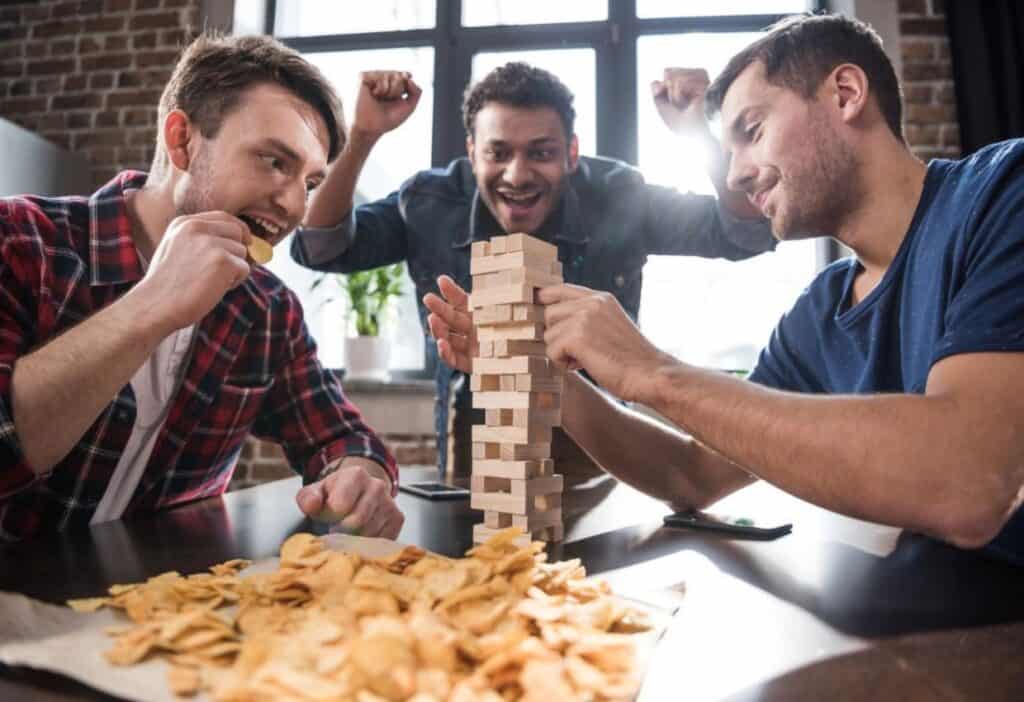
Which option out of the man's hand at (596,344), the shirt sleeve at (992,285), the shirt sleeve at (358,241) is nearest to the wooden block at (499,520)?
the man's hand at (596,344)

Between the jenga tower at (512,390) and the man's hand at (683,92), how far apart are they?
0.91 m

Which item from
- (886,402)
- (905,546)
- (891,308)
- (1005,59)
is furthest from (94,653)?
(1005,59)

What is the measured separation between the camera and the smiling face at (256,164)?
1.41m

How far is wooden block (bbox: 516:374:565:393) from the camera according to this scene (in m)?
0.94

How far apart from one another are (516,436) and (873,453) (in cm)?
41

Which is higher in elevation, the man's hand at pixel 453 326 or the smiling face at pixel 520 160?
the smiling face at pixel 520 160

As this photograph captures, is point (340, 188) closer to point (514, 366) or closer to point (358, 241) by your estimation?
A: point (358, 241)

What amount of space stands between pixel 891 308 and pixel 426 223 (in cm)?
155

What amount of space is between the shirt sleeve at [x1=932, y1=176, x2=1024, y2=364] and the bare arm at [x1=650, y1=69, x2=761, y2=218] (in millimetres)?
784

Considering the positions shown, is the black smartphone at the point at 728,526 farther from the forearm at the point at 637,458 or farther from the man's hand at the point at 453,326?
the man's hand at the point at 453,326

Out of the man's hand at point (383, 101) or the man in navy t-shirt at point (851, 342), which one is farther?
the man's hand at point (383, 101)

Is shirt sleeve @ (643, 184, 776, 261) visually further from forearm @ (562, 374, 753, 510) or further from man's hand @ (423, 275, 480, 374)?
man's hand @ (423, 275, 480, 374)

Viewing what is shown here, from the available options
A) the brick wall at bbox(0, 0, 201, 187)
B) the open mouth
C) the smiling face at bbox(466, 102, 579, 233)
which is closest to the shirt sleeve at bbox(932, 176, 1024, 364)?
the open mouth

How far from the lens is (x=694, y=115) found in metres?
1.81
